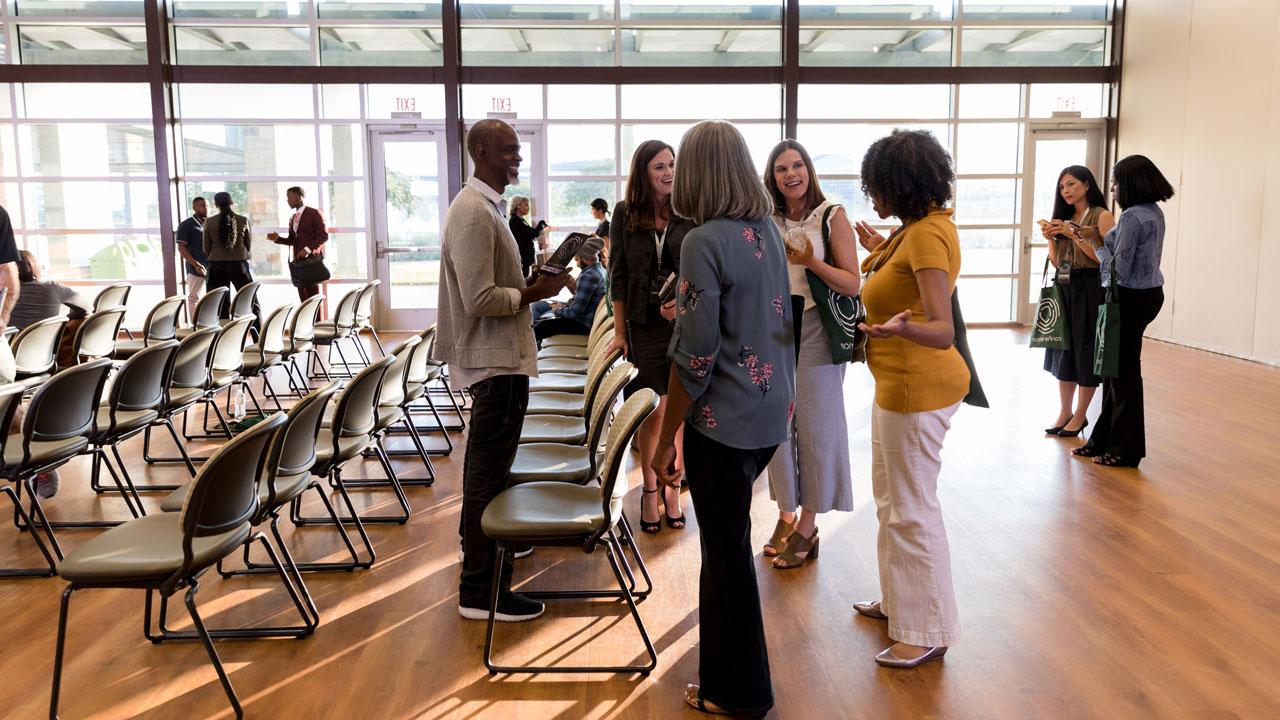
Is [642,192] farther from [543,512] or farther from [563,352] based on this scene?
[563,352]

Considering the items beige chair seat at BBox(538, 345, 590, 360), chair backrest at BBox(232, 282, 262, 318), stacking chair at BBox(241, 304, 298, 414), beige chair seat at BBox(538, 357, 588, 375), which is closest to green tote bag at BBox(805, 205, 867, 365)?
beige chair seat at BBox(538, 357, 588, 375)

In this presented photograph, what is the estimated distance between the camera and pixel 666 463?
2629 millimetres

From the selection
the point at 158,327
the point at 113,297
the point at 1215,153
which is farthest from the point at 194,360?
the point at 1215,153

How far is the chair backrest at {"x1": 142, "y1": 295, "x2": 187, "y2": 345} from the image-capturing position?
738 centimetres

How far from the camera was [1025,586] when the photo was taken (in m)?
3.80

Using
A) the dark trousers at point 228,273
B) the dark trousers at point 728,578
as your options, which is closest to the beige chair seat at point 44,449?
the dark trousers at point 728,578

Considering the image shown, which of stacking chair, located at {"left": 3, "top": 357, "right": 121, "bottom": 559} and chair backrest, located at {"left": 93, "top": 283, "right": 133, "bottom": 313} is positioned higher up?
chair backrest, located at {"left": 93, "top": 283, "right": 133, "bottom": 313}

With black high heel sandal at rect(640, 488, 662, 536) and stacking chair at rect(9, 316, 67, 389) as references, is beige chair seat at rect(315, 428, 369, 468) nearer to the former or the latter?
black high heel sandal at rect(640, 488, 662, 536)

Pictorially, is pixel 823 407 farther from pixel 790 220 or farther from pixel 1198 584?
pixel 1198 584

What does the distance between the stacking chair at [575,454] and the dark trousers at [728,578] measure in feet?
2.90

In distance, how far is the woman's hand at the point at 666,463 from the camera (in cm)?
259

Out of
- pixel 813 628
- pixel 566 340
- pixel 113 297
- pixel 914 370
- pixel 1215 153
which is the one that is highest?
pixel 1215 153

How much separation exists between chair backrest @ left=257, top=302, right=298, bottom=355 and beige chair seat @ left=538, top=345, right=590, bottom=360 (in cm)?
188

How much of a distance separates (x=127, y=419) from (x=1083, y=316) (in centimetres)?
545
